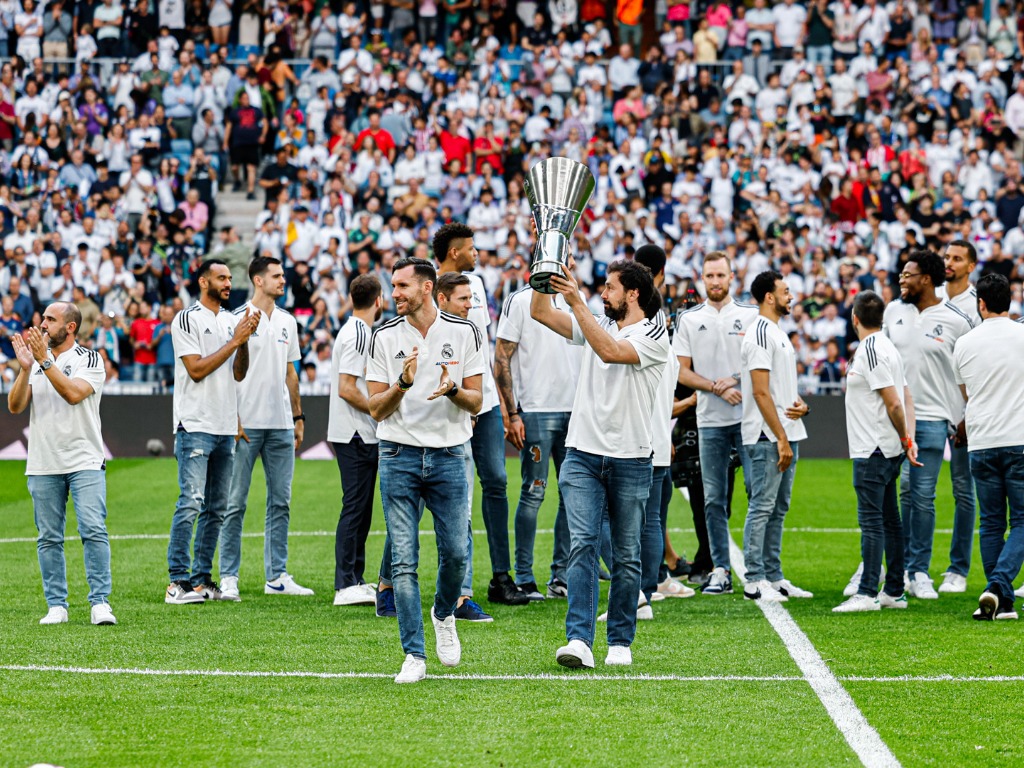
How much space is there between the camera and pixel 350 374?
9.68 m

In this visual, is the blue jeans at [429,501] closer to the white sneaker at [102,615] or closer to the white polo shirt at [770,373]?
the white sneaker at [102,615]

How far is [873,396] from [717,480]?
56.2 inches

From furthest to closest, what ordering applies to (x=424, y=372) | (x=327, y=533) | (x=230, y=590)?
(x=327, y=533), (x=230, y=590), (x=424, y=372)

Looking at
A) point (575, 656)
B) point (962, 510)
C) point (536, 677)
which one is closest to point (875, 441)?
point (962, 510)

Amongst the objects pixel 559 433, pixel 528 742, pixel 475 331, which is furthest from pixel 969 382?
pixel 528 742

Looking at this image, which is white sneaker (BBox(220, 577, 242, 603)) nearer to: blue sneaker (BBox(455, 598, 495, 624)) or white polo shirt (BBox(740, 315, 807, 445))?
blue sneaker (BBox(455, 598, 495, 624))

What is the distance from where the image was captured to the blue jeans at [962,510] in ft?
34.2

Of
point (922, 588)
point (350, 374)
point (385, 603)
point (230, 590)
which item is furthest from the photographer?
point (922, 588)

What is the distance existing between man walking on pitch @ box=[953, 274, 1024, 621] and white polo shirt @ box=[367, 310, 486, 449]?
3877mm

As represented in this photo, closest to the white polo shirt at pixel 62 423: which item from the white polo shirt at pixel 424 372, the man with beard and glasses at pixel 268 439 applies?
the man with beard and glasses at pixel 268 439

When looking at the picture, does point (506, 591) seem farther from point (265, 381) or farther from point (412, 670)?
point (412, 670)

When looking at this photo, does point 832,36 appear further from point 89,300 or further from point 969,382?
point 969,382

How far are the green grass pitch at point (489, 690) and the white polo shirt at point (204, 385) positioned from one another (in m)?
1.31

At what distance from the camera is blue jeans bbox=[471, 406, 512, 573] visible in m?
9.57
